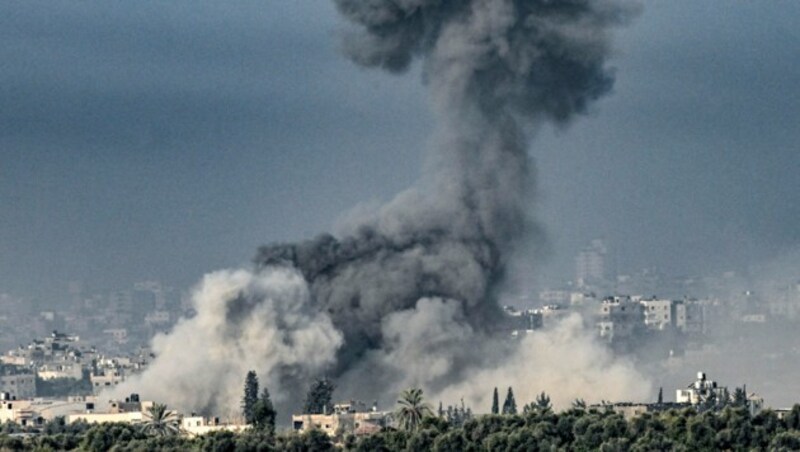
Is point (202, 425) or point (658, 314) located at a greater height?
point (658, 314)

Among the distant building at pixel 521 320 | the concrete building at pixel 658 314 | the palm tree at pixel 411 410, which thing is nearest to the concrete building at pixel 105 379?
the distant building at pixel 521 320

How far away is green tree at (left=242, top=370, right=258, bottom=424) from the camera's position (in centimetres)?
10012

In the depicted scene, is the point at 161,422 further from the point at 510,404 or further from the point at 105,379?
the point at 105,379

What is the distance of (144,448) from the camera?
8600cm

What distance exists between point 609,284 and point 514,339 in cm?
5905

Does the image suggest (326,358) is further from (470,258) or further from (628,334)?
(628,334)

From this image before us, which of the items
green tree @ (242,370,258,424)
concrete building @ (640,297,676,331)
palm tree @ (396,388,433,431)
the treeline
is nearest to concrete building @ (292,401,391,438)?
green tree @ (242,370,258,424)

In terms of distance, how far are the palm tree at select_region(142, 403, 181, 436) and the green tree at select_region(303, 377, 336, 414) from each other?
4.12m

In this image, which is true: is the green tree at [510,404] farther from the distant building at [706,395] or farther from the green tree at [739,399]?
the green tree at [739,399]

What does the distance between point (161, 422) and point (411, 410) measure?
26.1 ft

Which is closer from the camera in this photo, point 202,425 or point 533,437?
point 533,437

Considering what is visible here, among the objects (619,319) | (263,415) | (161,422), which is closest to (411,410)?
(263,415)

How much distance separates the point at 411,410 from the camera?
311 feet

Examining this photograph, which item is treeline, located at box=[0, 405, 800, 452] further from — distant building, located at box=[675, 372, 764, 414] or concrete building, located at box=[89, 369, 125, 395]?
concrete building, located at box=[89, 369, 125, 395]
